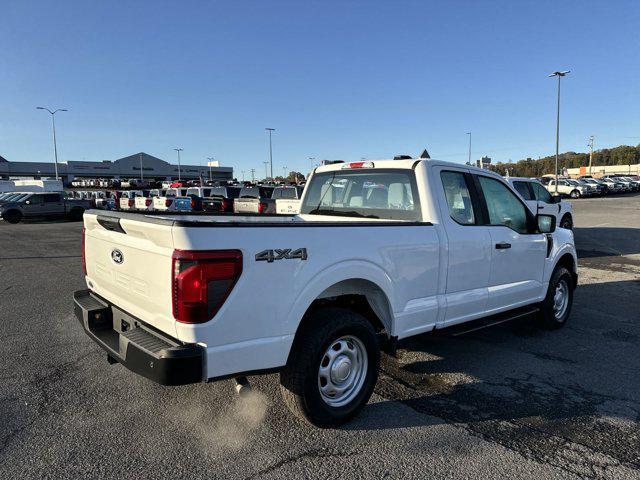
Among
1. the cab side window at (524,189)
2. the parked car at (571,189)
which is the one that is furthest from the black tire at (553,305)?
the parked car at (571,189)

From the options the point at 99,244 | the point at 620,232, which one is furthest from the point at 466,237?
the point at 620,232

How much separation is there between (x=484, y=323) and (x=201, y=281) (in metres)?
2.94

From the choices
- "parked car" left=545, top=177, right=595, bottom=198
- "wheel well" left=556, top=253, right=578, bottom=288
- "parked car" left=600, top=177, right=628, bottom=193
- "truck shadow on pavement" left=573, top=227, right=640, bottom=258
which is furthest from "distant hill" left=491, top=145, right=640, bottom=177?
"wheel well" left=556, top=253, right=578, bottom=288

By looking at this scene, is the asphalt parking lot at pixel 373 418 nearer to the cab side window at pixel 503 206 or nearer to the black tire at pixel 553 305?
the black tire at pixel 553 305

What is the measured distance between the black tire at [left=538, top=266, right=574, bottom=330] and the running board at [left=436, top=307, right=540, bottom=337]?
13.5 inches

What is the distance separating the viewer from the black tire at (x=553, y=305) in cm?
538

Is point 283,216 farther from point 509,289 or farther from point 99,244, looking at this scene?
point 509,289

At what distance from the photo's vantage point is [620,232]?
16.0 metres

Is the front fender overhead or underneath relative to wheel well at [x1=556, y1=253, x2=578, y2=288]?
overhead

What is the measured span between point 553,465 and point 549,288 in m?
2.93

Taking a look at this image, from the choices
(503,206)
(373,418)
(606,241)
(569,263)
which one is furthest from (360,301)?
(606,241)

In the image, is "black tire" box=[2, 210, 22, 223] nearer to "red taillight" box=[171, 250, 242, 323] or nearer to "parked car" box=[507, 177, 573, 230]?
"parked car" box=[507, 177, 573, 230]

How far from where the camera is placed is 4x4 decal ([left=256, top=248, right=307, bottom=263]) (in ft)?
8.89

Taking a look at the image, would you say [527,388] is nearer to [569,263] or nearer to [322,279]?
[322,279]
